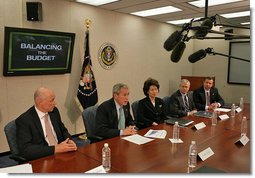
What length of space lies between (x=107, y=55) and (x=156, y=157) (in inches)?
121

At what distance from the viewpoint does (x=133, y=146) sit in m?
1.96

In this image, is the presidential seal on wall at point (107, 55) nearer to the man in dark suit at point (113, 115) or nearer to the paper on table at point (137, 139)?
the man in dark suit at point (113, 115)

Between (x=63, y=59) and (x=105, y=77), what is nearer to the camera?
(x=63, y=59)

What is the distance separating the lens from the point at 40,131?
196 cm

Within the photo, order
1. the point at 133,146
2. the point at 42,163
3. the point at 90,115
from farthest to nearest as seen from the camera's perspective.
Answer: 1. the point at 90,115
2. the point at 133,146
3. the point at 42,163

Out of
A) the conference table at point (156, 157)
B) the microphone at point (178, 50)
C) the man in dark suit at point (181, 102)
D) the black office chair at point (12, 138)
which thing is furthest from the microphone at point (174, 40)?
the man in dark suit at point (181, 102)

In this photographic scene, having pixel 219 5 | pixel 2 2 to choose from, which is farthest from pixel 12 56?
pixel 219 5

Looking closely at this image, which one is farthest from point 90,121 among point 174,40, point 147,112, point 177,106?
point 177,106

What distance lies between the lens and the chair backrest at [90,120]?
2.53 m

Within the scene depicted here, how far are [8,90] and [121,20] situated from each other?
2552 mm

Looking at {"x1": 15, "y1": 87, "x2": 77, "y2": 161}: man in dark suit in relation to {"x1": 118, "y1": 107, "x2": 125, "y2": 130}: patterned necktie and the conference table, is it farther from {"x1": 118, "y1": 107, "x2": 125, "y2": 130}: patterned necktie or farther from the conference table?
{"x1": 118, "y1": 107, "x2": 125, "y2": 130}: patterned necktie

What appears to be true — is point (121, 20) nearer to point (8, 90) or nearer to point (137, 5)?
point (137, 5)

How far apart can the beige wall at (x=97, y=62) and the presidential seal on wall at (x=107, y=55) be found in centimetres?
10

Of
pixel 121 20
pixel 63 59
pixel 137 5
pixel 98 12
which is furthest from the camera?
pixel 121 20
